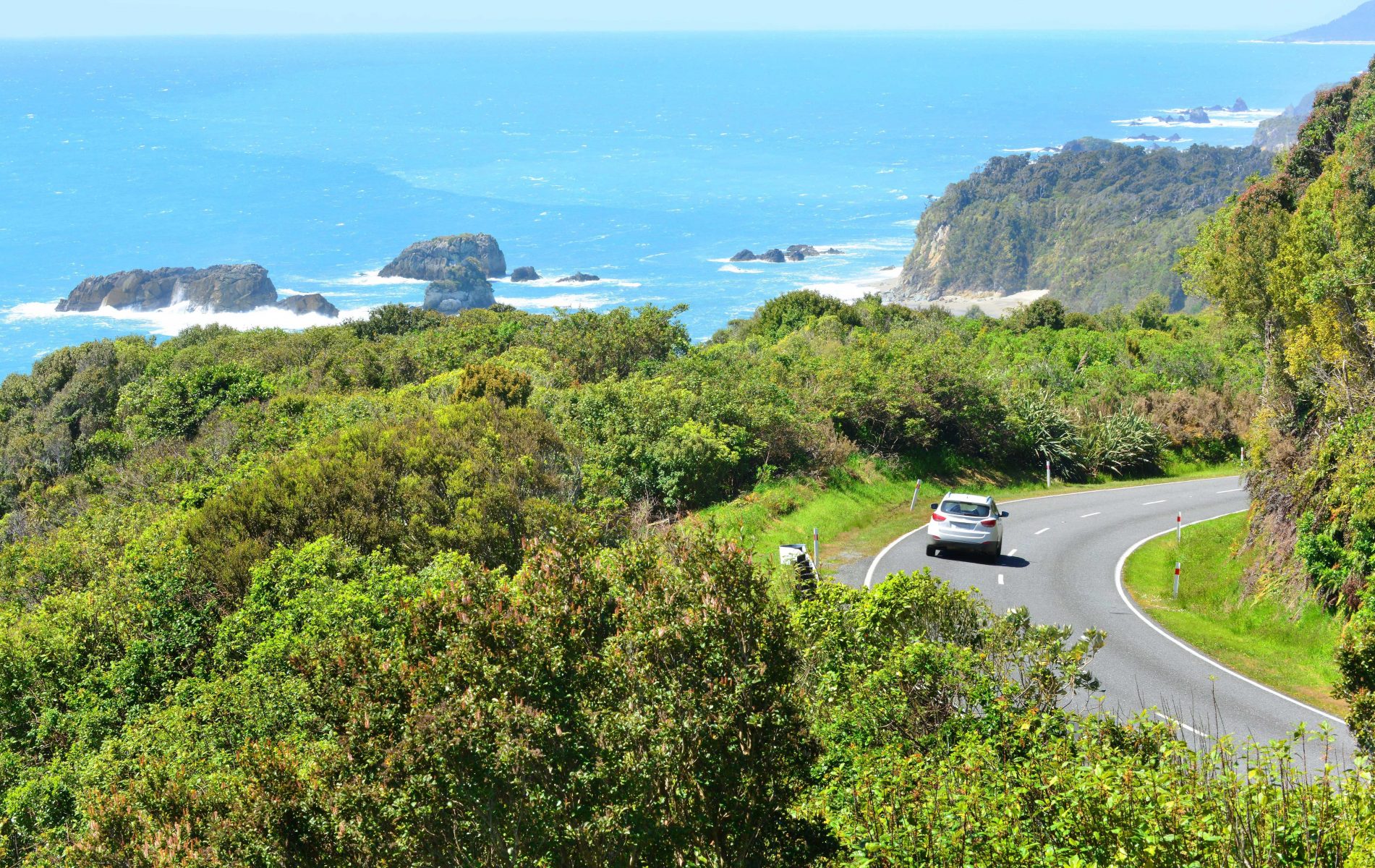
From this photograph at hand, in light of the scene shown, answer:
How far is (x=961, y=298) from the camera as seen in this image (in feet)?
479

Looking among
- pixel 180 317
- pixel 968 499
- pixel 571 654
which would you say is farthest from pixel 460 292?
pixel 571 654

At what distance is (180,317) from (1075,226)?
119503 millimetres

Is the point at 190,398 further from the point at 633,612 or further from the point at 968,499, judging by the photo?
the point at 633,612

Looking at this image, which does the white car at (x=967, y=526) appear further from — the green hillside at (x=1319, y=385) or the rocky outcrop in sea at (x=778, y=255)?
the rocky outcrop in sea at (x=778, y=255)

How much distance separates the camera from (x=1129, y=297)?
5108 inches

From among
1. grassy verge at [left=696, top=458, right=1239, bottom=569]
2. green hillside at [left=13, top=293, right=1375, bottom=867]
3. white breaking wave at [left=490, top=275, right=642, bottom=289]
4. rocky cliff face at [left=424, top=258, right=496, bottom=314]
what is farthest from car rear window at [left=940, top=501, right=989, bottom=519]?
white breaking wave at [left=490, top=275, right=642, bottom=289]

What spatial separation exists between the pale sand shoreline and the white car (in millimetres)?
114249

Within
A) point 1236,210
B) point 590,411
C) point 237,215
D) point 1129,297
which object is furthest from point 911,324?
point 237,215

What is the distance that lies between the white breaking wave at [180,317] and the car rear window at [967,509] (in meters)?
108

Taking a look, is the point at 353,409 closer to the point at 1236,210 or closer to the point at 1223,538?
the point at 1223,538

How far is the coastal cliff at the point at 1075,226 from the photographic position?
448ft

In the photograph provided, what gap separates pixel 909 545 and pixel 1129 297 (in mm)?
117621

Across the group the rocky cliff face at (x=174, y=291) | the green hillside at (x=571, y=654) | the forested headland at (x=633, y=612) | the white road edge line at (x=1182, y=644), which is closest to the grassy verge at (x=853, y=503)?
the green hillside at (x=571, y=654)

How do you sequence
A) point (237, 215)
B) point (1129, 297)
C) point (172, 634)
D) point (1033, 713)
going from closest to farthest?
point (1033, 713) → point (172, 634) → point (1129, 297) → point (237, 215)
